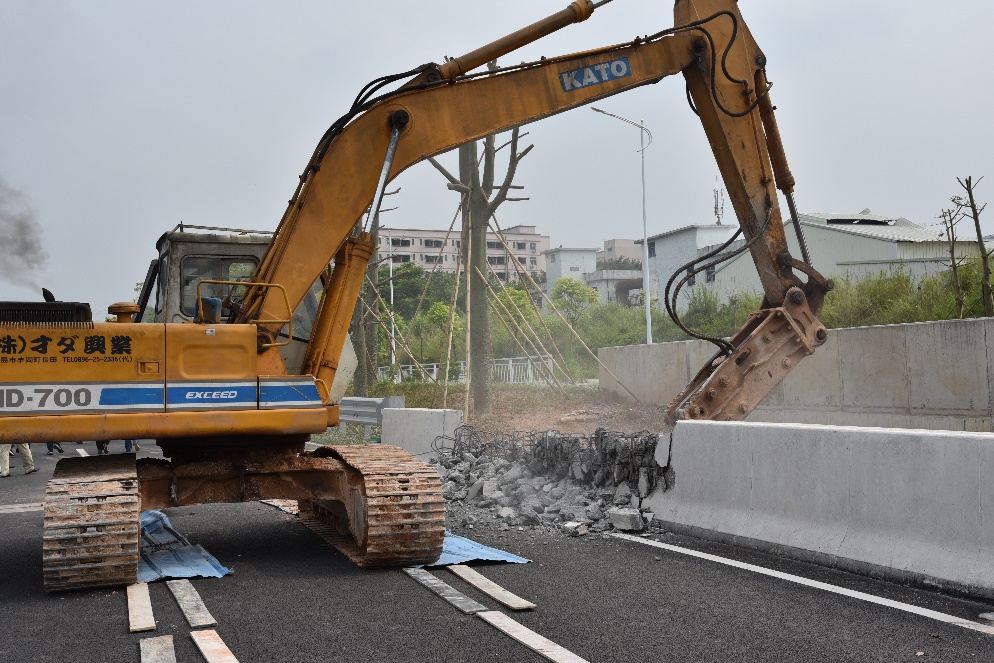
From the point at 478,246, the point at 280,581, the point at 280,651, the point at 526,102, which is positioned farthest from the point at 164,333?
the point at 478,246

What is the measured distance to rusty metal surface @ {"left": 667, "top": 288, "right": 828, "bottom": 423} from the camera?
1228 centimetres

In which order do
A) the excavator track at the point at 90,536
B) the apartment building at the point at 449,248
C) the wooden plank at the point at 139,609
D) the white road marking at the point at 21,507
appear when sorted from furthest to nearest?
the apartment building at the point at 449,248
the white road marking at the point at 21,507
the excavator track at the point at 90,536
the wooden plank at the point at 139,609

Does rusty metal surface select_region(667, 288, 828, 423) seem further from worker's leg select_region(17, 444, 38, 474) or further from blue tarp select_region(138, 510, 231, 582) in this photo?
worker's leg select_region(17, 444, 38, 474)

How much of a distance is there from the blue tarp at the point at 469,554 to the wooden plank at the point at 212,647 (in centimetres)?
253

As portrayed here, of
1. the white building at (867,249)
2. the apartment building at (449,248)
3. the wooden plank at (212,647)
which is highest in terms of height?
the apartment building at (449,248)

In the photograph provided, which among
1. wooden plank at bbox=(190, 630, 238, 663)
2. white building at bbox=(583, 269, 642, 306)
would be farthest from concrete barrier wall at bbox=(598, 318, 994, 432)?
white building at bbox=(583, 269, 642, 306)

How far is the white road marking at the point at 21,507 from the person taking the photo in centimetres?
1266

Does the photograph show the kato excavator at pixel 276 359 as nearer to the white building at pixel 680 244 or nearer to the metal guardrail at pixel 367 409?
the metal guardrail at pixel 367 409

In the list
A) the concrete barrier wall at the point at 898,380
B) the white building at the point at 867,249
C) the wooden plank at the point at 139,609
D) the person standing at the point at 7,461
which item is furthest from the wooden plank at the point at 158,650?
the white building at the point at 867,249

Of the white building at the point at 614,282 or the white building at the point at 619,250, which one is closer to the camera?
the white building at the point at 614,282

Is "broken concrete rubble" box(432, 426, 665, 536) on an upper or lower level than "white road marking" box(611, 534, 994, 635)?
upper

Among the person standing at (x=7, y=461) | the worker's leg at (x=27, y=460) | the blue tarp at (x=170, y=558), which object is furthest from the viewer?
the worker's leg at (x=27, y=460)

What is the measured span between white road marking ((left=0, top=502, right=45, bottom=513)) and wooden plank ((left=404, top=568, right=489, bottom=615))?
6.86m

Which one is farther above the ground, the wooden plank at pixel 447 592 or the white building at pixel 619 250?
the white building at pixel 619 250
